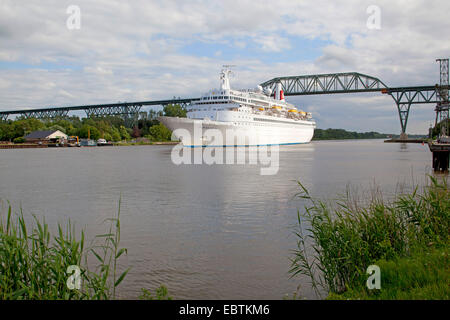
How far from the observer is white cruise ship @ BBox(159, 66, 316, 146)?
68.4 meters

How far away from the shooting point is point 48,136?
389 feet

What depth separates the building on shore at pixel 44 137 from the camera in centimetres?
11725

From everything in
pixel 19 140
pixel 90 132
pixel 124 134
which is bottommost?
pixel 19 140

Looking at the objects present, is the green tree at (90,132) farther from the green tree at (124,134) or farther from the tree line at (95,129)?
the green tree at (124,134)

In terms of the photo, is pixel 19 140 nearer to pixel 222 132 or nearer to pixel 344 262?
pixel 222 132

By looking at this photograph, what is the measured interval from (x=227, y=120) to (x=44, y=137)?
7128 cm

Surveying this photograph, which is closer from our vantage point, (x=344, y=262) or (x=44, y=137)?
(x=344, y=262)

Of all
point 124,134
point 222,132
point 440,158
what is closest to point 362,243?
point 440,158

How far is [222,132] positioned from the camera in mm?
72438

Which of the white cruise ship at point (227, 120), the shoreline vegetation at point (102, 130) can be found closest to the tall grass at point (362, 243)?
the white cruise ship at point (227, 120)

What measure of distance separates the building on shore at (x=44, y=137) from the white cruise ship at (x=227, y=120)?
6182 cm
